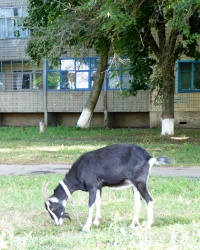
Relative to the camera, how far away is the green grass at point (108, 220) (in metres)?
5.59

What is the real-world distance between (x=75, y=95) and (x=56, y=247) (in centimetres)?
2807

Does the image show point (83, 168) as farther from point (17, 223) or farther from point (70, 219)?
point (17, 223)

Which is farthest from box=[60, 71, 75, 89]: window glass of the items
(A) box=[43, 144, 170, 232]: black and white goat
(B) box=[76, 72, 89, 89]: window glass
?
(A) box=[43, 144, 170, 232]: black and white goat

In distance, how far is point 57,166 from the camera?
47.8ft

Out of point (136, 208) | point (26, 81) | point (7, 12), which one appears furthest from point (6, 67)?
point (136, 208)

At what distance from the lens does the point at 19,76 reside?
1396 inches

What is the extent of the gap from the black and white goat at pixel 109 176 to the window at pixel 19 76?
2749cm

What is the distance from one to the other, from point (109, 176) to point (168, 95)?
52.2ft

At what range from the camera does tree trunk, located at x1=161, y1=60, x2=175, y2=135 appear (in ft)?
74.9

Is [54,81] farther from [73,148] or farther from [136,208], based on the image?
[136,208]

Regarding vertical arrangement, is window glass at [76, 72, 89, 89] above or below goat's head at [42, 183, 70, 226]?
above

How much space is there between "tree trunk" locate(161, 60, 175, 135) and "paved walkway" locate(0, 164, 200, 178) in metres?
9.17

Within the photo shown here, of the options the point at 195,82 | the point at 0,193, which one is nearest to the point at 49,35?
the point at 0,193

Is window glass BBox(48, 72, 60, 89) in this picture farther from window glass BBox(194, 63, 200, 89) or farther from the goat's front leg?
the goat's front leg
